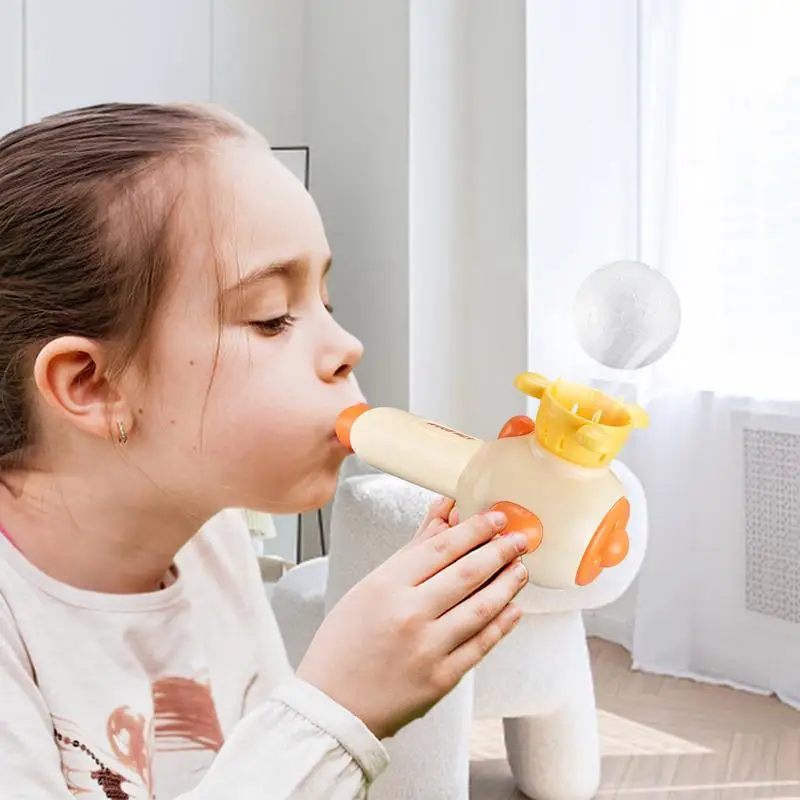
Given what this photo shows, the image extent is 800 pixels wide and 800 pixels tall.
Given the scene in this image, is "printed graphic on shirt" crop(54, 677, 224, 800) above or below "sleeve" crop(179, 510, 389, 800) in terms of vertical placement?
below

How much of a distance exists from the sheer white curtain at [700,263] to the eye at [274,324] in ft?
6.86

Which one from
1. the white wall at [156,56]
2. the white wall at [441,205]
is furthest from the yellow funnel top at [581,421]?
the white wall at [156,56]

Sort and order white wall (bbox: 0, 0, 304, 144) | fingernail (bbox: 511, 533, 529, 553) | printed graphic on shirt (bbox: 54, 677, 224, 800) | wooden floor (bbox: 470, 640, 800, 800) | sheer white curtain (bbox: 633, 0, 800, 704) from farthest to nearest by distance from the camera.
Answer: white wall (bbox: 0, 0, 304, 144), sheer white curtain (bbox: 633, 0, 800, 704), wooden floor (bbox: 470, 640, 800, 800), printed graphic on shirt (bbox: 54, 677, 224, 800), fingernail (bbox: 511, 533, 529, 553)

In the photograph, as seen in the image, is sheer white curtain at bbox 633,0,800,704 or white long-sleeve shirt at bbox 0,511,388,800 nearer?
white long-sleeve shirt at bbox 0,511,388,800

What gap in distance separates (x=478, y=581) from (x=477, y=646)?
52mm

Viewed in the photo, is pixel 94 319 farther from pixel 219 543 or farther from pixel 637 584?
pixel 637 584

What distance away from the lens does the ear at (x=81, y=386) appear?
0.71 meters

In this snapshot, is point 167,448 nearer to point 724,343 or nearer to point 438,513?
point 438,513

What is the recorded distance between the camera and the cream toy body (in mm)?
619

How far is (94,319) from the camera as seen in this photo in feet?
2.32

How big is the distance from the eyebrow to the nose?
46 mm

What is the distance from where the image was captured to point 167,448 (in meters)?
0.73

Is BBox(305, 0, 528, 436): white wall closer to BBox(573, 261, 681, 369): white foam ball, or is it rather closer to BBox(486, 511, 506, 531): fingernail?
BBox(573, 261, 681, 369): white foam ball

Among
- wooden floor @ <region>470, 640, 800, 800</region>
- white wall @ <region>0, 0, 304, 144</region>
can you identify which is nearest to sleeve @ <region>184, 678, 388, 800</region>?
wooden floor @ <region>470, 640, 800, 800</region>
